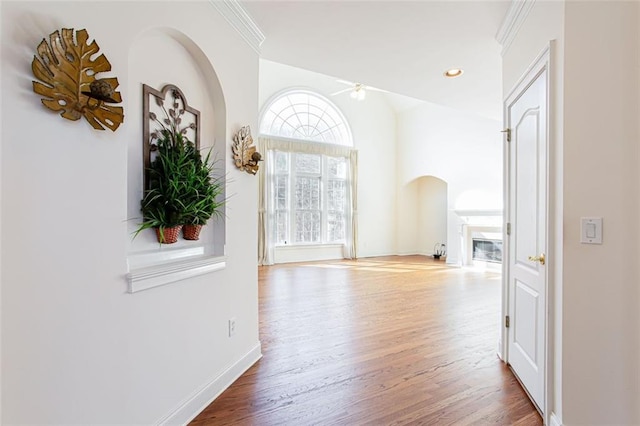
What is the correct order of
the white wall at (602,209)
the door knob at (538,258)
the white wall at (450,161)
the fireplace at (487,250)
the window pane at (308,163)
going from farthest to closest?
1. the window pane at (308,163)
2. the white wall at (450,161)
3. the fireplace at (487,250)
4. the door knob at (538,258)
5. the white wall at (602,209)

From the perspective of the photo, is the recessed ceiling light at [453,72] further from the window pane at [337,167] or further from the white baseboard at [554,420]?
the window pane at [337,167]

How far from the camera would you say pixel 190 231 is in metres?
1.83

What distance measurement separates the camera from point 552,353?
1.65 m

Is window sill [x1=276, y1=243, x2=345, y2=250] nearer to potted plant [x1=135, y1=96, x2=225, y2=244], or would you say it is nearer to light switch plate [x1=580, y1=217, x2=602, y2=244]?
potted plant [x1=135, y1=96, x2=225, y2=244]

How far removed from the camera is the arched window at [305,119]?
24.1 ft

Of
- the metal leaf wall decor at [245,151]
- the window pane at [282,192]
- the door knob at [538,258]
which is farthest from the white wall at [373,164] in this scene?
the door knob at [538,258]

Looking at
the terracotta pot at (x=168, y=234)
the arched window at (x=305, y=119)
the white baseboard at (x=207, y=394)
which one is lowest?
the white baseboard at (x=207, y=394)

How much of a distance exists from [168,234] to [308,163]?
20.6 feet

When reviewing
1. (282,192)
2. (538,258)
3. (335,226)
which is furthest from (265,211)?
(538,258)

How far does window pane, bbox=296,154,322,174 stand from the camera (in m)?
7.66

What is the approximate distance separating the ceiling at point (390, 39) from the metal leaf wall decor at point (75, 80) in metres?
1.25

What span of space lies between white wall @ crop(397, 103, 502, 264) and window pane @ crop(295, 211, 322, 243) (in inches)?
103

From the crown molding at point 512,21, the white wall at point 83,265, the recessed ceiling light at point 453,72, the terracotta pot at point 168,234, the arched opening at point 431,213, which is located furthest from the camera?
the arched opening at point 431,213

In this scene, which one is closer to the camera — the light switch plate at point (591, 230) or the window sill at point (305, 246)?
the light switch plate at point (591, 230)
